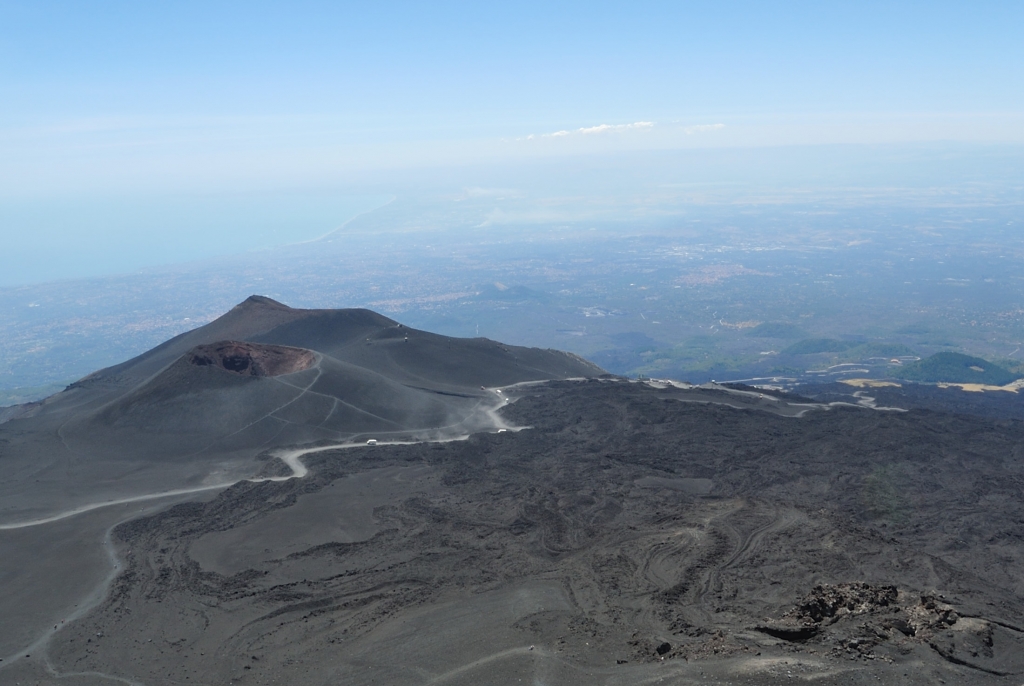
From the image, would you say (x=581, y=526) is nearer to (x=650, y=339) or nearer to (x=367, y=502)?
(x=367, y=502)

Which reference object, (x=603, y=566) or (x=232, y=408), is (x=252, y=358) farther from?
(x=603, y=566)

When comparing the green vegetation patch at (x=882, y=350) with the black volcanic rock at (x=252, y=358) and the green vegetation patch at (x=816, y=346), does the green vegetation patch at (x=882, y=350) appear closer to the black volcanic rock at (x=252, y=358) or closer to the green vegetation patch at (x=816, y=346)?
the green vegetation patch at (x=816, y=346)

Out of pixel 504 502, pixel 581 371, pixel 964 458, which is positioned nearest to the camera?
pixel 504 502

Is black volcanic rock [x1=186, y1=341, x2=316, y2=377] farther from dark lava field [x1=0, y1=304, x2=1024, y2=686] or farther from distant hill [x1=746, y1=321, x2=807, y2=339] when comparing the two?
distant hill [x1=746, y1=321, x2=807, y2=339]

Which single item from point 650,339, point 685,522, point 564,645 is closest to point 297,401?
point 685,522

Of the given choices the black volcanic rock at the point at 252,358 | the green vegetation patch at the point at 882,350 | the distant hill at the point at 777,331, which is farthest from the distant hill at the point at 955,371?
the black volcanic rock at the point at 252,358

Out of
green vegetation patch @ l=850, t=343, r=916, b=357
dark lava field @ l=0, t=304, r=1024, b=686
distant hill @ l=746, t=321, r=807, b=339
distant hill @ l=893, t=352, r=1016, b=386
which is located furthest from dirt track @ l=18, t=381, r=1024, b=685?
distant hill @ l=746, t=321, r=807, b=339
